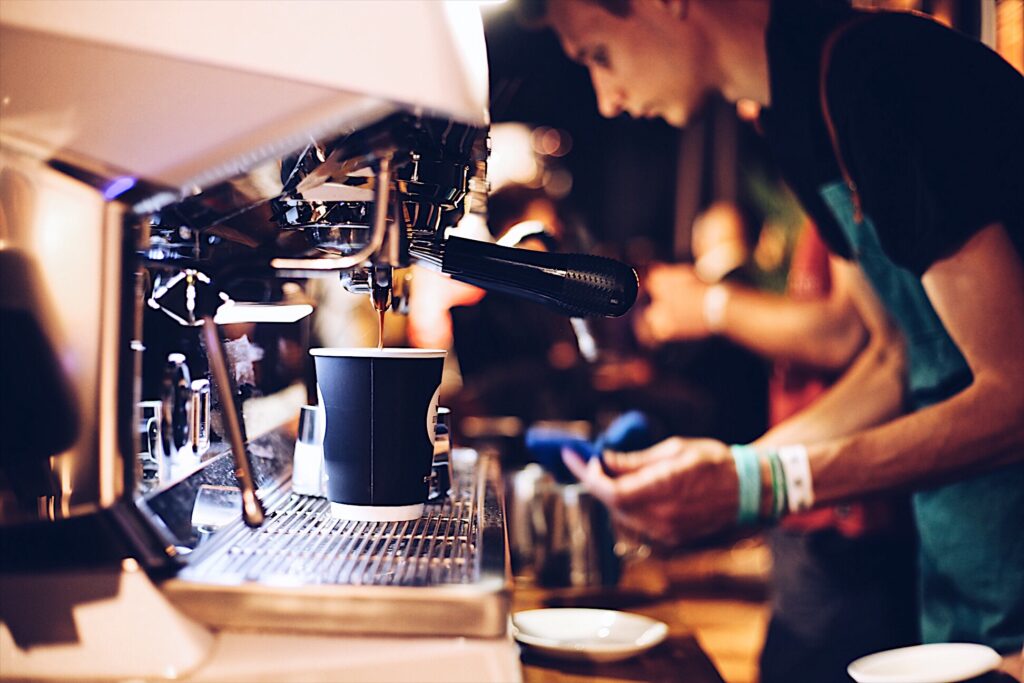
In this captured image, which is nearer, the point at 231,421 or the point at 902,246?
the point at 231,421

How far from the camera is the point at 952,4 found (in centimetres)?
134

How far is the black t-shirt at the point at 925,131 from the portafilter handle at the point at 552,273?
400 mm

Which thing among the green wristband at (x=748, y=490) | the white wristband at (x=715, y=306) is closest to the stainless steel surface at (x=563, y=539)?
the green wristband at (x=748, y=490)

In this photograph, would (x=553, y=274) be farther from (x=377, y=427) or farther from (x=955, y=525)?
(x=955, y=525)

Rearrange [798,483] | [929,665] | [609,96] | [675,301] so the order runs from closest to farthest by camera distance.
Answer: [929,665] → [798,483] → [609,96] → [675,301]

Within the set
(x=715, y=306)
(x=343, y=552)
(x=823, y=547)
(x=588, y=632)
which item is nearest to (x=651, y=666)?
(x=588, y=632)

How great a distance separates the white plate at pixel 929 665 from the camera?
0.74 m

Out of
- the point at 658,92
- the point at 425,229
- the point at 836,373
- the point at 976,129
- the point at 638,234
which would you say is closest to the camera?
the point at 425,229

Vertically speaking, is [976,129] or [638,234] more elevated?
[638,234]

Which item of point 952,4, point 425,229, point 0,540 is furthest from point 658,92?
point 0,540

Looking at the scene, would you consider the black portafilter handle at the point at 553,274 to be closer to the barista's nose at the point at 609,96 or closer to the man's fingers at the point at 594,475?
the man's fingers at the point at 594,475

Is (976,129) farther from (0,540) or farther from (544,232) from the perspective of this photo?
(0,540)

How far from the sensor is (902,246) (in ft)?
3.30

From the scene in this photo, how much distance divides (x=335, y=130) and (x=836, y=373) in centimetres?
150
